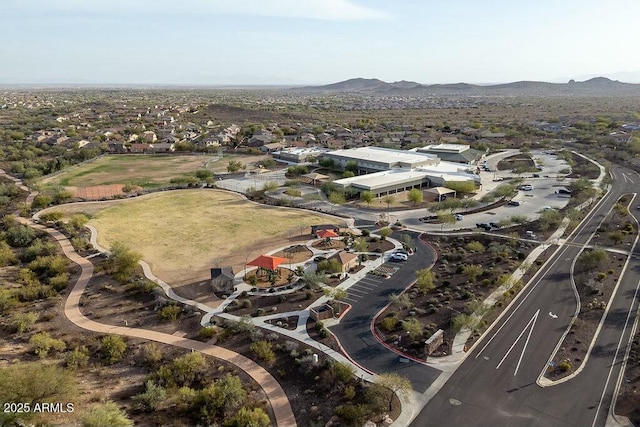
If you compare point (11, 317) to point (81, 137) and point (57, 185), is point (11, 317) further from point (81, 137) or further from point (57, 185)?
point (81, 137)

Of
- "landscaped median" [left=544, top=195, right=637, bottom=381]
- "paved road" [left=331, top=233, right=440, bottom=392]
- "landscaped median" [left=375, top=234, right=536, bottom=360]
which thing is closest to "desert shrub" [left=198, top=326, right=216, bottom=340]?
"paved road" [left=331, top=233, right=440, bottom=392]

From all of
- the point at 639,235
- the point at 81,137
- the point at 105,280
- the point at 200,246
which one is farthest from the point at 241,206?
the point at 81,137

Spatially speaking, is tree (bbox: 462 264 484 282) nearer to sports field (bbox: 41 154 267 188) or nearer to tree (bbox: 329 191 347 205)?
tree (bbox: 329 191 347 205)

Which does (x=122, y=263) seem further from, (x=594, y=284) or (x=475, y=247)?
(x=594, y=284)

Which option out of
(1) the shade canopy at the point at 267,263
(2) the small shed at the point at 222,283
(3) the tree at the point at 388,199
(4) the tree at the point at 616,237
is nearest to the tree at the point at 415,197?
(3) the tree at the point at 388,199

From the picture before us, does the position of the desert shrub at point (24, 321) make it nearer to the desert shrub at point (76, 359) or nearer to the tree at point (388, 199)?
the desert shrub at point (76, 359)

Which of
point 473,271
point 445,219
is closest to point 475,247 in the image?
point 473,271
